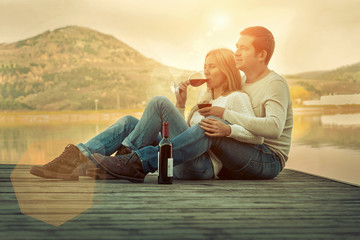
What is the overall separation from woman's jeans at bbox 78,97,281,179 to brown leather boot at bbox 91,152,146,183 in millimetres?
48

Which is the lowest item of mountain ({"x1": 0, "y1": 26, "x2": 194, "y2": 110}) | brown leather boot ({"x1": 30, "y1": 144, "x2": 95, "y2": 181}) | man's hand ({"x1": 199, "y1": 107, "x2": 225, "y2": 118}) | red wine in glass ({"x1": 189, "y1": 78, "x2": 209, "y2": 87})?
brown leather boot ({"x1": 30, "y1": 144, "x2": 95, "y2": 181})

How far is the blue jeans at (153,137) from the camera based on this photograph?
2.79 meters

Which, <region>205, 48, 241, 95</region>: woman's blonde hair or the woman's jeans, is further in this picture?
<region>205, 48, 241, 95</region>: woman's blonde hair

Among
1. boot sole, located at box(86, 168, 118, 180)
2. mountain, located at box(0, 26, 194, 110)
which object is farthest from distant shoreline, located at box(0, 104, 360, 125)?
boot sole, located at box(86, 168, 118, 180)

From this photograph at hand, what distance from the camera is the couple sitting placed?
8.78ft

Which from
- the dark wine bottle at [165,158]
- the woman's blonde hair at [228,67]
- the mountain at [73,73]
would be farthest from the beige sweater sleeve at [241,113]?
the mountain at [73,73]

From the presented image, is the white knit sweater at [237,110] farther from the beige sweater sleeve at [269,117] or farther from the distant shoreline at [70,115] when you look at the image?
the distant shoreline at [70,115]

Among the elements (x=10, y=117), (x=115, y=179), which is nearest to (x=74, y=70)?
(x=10, y=117)

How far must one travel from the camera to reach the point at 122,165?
2732mm

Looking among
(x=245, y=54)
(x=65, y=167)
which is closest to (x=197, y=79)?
(x=245, y=54)

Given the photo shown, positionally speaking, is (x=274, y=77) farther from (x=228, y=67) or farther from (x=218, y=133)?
(x=218, y=133)

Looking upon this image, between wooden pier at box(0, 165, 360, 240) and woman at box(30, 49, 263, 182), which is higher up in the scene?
woman at box(30, 49, 263, 182)

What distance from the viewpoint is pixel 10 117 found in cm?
6219

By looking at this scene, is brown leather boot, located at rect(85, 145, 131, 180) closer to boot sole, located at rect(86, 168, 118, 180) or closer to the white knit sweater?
boot sole, located at rect(86, 168, 118, 180)
